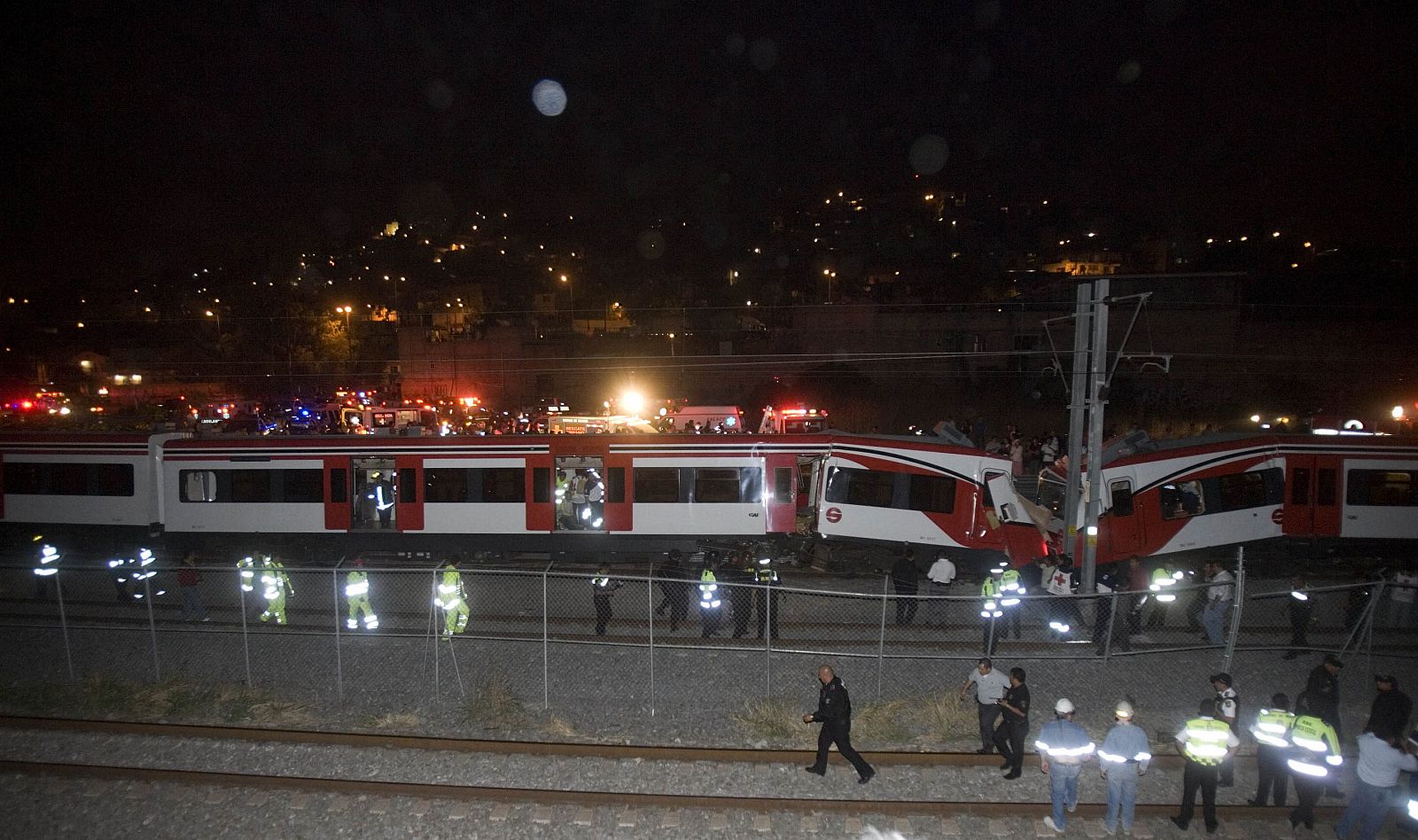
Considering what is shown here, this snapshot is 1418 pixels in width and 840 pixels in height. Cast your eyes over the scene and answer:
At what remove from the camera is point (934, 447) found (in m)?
14.6

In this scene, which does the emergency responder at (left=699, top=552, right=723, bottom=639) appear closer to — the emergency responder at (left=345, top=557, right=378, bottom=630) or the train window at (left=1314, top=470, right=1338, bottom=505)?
the emergency responder at (left=345, top=557, right=378, bottom=630)

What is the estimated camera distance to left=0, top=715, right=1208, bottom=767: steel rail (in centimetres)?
806

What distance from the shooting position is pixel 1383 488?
1507 cm

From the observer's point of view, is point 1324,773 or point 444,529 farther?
point 444,529

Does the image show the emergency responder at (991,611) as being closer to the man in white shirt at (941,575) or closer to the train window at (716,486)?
the man in white shirt at (941,575)

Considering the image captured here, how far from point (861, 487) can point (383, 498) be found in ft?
34.7

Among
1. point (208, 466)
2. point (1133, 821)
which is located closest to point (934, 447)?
point (1133, 821)

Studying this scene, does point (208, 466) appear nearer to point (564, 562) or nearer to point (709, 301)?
point (564, 562)

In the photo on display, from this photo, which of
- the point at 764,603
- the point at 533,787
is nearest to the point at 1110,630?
the point at 764,603

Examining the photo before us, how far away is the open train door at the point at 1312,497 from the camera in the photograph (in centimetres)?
1502

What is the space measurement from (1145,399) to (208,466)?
37.9 metres

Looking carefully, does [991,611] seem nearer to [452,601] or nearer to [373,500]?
[452,601]

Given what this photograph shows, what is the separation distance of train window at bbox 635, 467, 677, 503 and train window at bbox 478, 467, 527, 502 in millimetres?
2477

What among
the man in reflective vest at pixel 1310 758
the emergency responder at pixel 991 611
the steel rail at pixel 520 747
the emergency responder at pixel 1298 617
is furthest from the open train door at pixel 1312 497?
the man in reflective vest at pixel 1310 758
